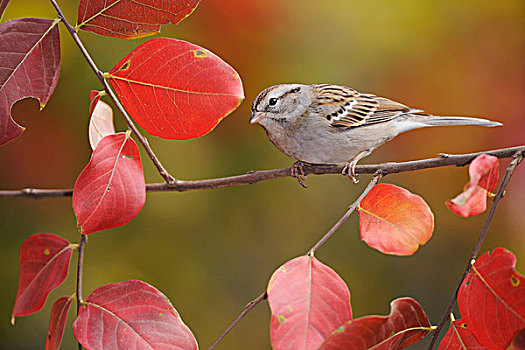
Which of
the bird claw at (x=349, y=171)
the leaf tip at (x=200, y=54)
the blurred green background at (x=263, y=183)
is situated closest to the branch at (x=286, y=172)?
the bird claw at (x=349, y=171)

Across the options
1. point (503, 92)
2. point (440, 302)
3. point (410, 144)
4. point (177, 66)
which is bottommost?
point (440, 302)

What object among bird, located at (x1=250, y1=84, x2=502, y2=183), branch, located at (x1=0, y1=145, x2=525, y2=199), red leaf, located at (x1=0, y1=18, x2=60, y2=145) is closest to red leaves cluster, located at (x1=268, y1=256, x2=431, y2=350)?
branch, located at (x1=0, y1=145, x2=525, y2=199)

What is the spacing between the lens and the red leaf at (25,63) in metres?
0.38

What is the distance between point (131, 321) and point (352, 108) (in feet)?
1.77

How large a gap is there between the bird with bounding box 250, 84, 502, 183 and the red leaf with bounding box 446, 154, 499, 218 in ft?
1.26

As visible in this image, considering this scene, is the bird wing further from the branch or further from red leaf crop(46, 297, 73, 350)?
red leaf crop(46, 297, 73, 350)

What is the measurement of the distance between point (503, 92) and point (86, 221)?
35.4 inches

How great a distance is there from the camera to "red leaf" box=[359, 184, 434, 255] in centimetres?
36

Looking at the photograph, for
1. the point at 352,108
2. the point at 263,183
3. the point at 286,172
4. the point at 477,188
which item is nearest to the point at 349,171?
the point at 286,172

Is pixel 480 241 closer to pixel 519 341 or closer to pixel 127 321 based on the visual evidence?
pixel 519 341

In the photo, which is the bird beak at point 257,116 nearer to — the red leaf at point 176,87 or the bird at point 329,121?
the bird at point 329,121

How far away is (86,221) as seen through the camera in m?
0.38

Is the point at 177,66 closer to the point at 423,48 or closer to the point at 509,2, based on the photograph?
the point at 423,48

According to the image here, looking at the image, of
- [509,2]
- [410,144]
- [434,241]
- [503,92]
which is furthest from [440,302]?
[509,2]
